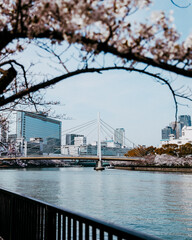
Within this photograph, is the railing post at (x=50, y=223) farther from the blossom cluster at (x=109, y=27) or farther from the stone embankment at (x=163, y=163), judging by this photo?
the stone embankment at (x=163, y=163)

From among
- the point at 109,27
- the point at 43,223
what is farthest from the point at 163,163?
the point at 109,27

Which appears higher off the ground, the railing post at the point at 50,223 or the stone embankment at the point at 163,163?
the railing post at the point at 50,223

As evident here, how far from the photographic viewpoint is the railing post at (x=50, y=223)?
8.94 feet

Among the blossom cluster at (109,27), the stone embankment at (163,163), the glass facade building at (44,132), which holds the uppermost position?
the glass facade building at (44,132)

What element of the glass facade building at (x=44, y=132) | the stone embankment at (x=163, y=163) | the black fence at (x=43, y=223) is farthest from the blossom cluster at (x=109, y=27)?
the glass facade building at (x=44, y=132)

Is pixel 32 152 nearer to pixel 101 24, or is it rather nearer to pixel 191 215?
pixel 191 215

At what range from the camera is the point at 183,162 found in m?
58.9

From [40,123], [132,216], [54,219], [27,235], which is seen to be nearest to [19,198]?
[27,235]

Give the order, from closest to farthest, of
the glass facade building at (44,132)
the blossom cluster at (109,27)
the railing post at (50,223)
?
the blossom cluster at (109,27)
the railing post at (50,223)
the glass facade building at (44,132)

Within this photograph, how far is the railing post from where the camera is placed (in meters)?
2.72

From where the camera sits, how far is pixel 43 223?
9.77ft

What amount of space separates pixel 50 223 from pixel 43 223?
0.84ft

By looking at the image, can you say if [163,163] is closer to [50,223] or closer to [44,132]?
[50,223]

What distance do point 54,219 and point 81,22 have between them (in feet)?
5.85
